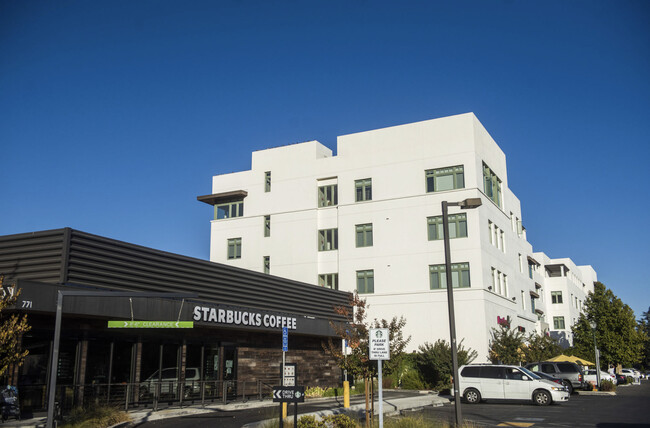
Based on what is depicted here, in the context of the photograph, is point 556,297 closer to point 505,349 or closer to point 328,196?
point 505,349

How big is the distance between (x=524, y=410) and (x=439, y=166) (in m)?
21.5

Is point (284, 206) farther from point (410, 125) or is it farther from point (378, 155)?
point (410, 125)

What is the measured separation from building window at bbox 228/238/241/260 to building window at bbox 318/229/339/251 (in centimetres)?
734

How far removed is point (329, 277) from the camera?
150 feet

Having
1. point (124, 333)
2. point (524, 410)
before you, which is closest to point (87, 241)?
point (124, 333)

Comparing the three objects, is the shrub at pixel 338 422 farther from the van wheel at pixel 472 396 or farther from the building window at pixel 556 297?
the building window at pixel 556 297

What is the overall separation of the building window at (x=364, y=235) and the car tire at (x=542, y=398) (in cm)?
1940

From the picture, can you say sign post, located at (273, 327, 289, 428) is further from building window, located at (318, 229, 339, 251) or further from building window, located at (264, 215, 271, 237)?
building window, located at (264, 215, 271, 237)

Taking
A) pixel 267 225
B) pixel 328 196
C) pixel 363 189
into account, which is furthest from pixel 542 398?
pixel 267 225

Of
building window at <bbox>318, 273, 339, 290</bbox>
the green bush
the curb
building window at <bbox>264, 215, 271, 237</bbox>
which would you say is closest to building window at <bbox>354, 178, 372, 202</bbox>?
building window at <bbox>318, 273, 339, 290</bbox>

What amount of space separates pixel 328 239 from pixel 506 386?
21.3 meters

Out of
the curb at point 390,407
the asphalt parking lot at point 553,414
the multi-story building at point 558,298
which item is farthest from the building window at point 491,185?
the multi-story building at point 558,298

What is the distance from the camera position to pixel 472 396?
28.5m

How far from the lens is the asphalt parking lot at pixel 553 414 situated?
19.4 meters
